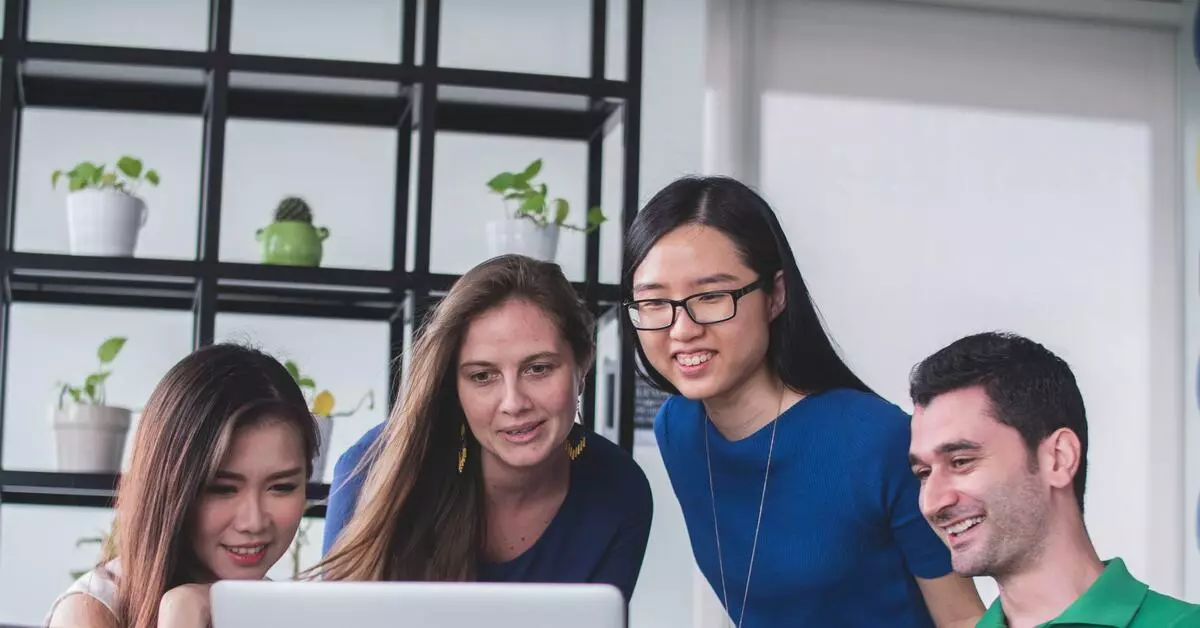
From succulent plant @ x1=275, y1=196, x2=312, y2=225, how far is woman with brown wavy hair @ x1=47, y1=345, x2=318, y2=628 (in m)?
1.27

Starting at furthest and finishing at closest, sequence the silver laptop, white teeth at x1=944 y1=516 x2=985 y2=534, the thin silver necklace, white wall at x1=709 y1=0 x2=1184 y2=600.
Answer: white wall at x1=709 y1=0 x2=1184 y2=600
the thin silver necklace
white teeth at x1=944 y1=516 x2=985 y2=534
the silver laptop

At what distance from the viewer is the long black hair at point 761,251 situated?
203 cm

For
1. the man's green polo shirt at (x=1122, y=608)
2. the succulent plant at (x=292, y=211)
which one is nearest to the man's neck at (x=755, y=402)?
the man's green polo shirt at (x=1122, y=608)

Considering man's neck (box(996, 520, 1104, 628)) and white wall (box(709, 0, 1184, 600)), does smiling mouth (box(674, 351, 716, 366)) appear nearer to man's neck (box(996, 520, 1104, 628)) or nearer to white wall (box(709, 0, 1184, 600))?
man's neck (box(996, 520, 1104, 628))

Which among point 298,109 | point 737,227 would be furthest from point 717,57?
point 737,227

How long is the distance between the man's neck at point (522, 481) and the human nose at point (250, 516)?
0.53 metres

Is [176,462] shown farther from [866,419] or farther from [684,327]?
[866,419]

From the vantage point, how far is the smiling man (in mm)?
1566

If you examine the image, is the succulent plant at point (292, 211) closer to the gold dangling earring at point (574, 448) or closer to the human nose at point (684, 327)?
the gold dangling earring at point (574, 448)

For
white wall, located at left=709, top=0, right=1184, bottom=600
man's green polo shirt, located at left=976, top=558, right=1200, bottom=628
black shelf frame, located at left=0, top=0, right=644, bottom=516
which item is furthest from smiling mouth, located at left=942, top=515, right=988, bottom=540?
white wall, located at left=709, top=0, right=1184, bottom=600

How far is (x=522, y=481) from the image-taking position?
2.17m

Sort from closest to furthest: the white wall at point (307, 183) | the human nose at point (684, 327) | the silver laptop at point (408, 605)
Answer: the silver laptop at point (408, 605)
the human nose at point (684, 327)
the white wall at point (307, 183)

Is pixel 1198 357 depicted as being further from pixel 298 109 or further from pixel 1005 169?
pixel 298 109

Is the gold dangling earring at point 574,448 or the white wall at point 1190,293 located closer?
the gold dangling earring at point 574,448
